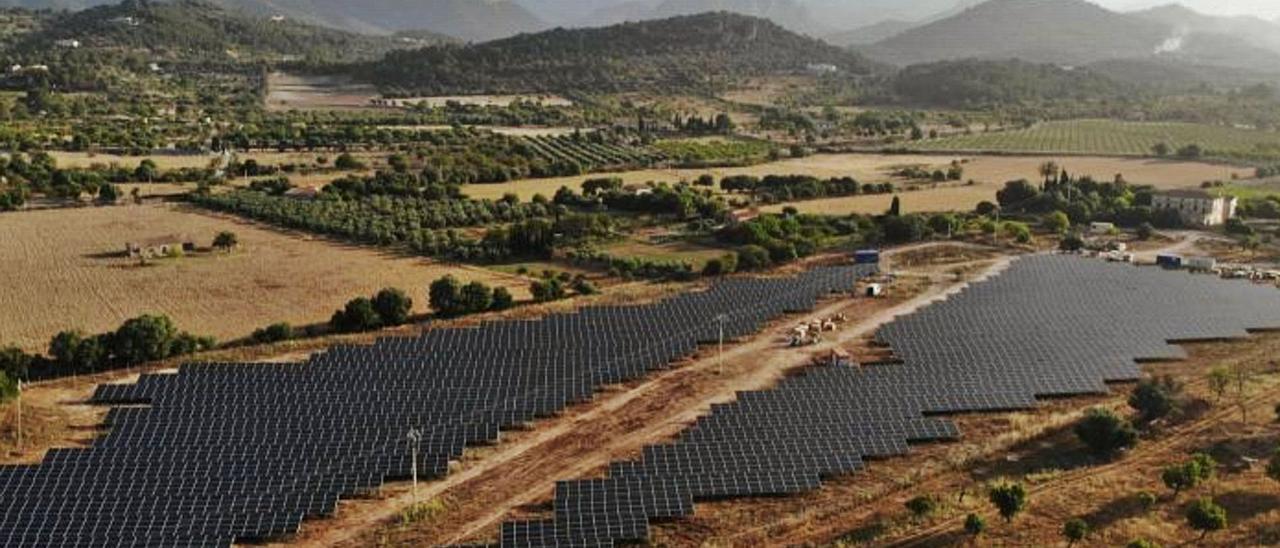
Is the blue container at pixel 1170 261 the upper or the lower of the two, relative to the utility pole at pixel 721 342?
upper

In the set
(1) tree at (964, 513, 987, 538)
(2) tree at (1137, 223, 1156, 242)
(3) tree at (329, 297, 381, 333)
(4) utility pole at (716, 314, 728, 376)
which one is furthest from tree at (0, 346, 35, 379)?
(2) tree at (1137, 223, 1156, 242)

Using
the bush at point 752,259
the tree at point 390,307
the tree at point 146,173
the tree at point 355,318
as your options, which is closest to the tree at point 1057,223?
the bush at point 752,259

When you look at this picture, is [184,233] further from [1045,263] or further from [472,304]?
[1045,263]

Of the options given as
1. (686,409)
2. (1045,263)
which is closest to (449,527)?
(686,409)

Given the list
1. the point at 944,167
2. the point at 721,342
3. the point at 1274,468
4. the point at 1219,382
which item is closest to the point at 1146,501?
the point at 1274,468

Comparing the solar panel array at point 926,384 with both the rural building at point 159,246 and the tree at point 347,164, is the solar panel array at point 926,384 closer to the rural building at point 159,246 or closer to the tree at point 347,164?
the rural building at point 159,246
